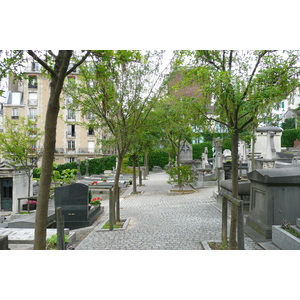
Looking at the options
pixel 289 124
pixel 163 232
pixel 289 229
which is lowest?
pixel 163 232

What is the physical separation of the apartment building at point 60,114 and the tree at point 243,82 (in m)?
3.12

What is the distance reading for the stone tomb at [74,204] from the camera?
27.8 ft

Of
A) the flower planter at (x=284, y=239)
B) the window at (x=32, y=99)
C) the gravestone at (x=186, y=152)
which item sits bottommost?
the flower planter at (x=284, y=239)

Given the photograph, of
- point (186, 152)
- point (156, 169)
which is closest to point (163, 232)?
point (186, 152)

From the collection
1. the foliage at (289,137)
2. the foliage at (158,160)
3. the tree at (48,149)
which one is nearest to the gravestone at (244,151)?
the foliage at (158,160)

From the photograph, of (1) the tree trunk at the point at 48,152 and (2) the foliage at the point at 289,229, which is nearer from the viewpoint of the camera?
(1) the tree trunk at the point at 48,152

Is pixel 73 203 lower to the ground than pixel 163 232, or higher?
higher

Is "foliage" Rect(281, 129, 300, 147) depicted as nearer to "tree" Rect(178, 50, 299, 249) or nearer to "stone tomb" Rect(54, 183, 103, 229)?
"stone tomb" Rect(54, 183, 103, 229)

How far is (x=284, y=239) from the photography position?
4949mm

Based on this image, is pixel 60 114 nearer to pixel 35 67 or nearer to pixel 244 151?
pixel 35 67

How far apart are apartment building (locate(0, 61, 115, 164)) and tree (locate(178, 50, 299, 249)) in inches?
123

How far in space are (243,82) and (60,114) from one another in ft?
22.4

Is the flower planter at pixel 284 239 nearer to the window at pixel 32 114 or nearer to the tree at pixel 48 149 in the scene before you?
the tree at pixel 48 149

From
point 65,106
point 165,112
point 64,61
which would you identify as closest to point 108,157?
point 165,112
